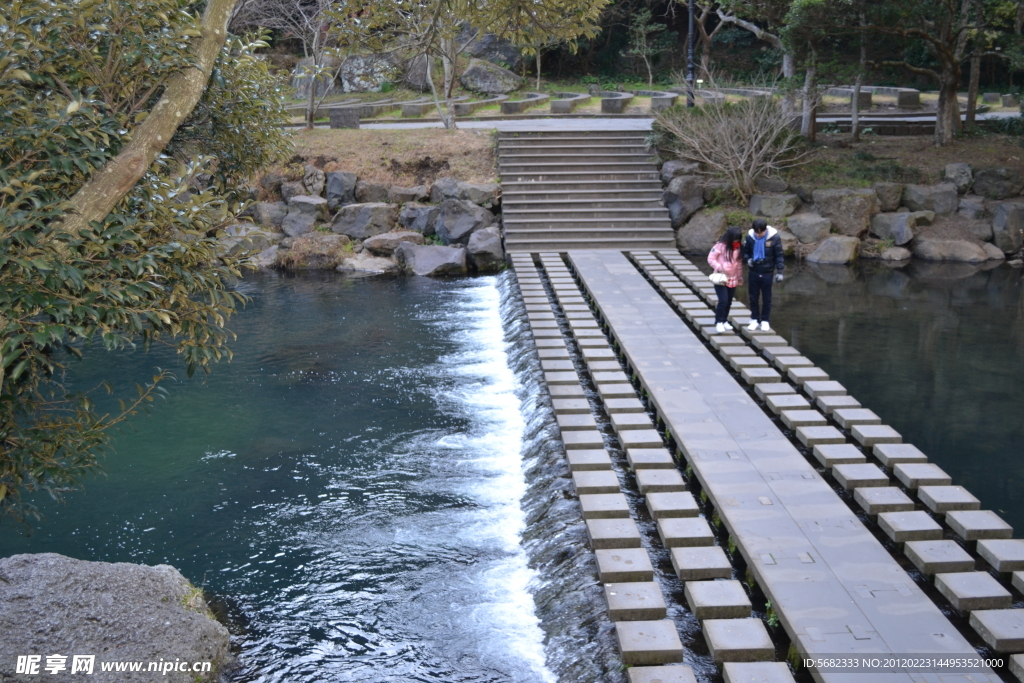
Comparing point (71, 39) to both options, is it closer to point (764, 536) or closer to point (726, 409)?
point (764, 536)

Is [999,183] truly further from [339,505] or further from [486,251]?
[339,505]

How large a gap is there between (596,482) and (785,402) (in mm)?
2965

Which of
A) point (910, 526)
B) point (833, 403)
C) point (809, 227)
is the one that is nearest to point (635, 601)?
point (910, 526)

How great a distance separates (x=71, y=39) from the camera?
16.4ft

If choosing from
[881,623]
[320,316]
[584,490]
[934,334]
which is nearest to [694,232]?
[934,334]

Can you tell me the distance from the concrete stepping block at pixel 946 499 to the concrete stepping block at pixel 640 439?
2.36m

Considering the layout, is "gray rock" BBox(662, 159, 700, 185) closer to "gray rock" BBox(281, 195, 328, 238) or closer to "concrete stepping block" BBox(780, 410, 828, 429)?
"gray rock" BBox(281, 195, 328, 238)

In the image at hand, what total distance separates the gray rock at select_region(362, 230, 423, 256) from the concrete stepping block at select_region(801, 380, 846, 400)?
40.2 feet

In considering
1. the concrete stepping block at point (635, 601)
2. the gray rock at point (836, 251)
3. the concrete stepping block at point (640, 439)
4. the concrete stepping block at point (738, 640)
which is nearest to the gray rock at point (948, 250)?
the gray rock at point (836, 251)

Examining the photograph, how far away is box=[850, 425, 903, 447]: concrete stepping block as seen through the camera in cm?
859

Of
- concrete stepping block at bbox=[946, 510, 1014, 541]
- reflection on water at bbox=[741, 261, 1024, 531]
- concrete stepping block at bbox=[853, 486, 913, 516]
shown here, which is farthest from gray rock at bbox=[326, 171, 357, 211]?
concrete stepping block at bbox=[946, 510, 1014, 541]

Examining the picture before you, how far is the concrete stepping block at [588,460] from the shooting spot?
813cm

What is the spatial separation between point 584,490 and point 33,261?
5.01m

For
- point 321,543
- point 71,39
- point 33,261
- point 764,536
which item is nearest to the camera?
point 33,261
